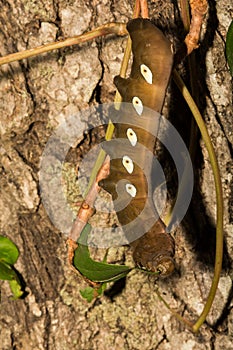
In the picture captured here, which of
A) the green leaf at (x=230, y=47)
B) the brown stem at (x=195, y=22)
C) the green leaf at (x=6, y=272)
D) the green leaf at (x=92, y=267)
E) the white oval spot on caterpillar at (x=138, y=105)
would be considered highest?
the brown stem at (x=195, y=22)

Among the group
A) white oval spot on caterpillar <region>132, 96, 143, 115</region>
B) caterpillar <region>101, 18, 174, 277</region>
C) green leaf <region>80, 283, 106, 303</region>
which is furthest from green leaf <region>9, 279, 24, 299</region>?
white oval spot on caterpillar <region>132, 96, 143, 115</region>

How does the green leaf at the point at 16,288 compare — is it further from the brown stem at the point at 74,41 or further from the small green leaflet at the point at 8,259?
the brown stem at the point at 74,41

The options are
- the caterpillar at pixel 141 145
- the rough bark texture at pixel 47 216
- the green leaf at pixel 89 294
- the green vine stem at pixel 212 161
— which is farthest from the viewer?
the green leaf at pixel 89 294

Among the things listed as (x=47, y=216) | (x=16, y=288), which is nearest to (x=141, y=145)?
(x=47, y=216)

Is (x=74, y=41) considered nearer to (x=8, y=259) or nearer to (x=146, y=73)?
(x=146, y=73)

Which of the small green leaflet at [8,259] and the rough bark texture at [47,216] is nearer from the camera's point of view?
the rough bark texture at [47,216]

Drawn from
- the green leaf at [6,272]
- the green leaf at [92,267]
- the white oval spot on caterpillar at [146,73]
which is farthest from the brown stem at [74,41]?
the green leaf at [6,272]
